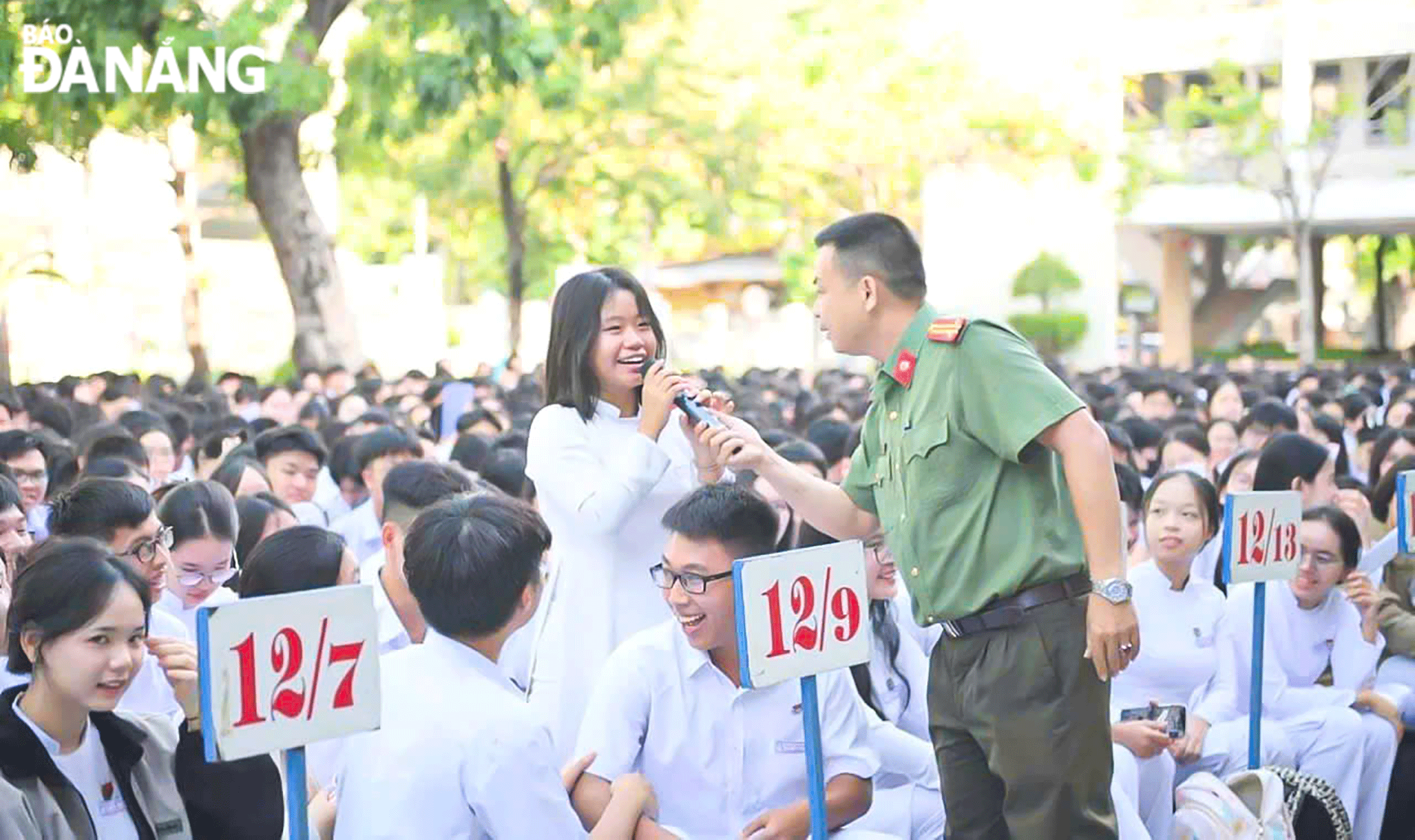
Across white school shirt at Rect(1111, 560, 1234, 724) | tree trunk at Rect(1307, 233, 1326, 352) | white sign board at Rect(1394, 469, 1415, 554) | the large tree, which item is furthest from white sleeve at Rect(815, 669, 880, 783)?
tree trunk at Rect(1307, 233, 1326, 352)

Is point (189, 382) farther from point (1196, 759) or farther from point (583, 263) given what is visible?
point (583, 263)

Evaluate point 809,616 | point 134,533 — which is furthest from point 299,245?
point 809,616

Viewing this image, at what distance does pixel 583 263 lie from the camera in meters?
30.9

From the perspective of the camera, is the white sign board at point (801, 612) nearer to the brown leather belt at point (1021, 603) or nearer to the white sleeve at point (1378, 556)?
the brown leather belt at point (1021, 603)

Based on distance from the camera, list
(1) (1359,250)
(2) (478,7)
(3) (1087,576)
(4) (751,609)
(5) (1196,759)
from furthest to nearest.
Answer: (1) (1359,250) < (2) (478,7) < (5) (1196,759) < (3) (1087,576) < (4) (751,609)

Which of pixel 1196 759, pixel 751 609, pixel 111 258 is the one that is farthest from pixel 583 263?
pixel 751 609

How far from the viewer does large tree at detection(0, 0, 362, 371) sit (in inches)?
540

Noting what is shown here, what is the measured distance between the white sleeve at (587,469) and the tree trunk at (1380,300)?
35218 millimetres

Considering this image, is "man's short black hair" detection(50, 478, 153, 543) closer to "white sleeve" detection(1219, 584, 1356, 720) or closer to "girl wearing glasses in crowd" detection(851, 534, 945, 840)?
"girl wearing glasses in crowd" detection(851, 534, 945, 840)

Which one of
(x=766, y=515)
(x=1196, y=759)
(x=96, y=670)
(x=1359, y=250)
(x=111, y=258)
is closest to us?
(x=96, y=670)

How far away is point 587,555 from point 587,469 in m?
0.23

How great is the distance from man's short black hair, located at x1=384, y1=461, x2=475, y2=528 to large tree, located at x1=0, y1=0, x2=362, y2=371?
8.67 m

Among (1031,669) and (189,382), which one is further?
(189,382)

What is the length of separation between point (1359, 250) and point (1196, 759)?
4575 cm
